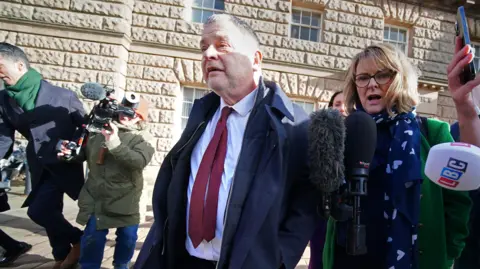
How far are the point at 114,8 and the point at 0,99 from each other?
16.7 ft

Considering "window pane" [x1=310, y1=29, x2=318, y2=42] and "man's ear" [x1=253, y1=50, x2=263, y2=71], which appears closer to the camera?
"man's ear" [x1=253, y1=50, x2=263, y2=71]

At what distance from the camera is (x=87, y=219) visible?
3109mm

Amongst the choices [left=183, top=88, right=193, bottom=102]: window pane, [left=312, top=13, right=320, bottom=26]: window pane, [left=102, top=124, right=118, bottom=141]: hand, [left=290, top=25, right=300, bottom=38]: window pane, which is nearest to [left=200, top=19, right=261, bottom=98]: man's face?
[left=102, top=124, right=118, bottom=141]: hand

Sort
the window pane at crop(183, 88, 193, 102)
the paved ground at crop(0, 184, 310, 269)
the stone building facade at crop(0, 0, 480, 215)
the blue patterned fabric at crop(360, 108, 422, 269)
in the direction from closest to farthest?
the blue patterned fabric at crop(360, 108, 422, 269), the paved ground at crop(0, 184, 310, 269), the stone building facade at crop(0, 0, 480, 215), the window pane at crop(183, 88, 193, 102)

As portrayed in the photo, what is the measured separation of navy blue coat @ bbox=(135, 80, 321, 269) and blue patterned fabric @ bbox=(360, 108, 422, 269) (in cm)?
37

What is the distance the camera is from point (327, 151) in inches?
51.1

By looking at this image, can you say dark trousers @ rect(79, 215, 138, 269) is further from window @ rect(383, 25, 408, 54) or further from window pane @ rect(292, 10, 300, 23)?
window @ rect(383, 25, 408, 54)

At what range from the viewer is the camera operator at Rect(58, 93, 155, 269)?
9.93 feet

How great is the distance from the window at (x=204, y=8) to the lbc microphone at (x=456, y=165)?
326 inches

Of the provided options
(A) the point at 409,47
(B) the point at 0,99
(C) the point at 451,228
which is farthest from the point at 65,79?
(A) the point at 409,47

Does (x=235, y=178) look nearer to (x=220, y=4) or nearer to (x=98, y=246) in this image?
(x=98, y=246)

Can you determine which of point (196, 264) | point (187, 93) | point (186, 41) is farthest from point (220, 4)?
point (196, 264)

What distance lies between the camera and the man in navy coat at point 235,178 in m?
1.39

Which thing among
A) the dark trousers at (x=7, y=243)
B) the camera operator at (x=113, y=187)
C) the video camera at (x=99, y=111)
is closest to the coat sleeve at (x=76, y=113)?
the camera operator at (x=113, y=187)
